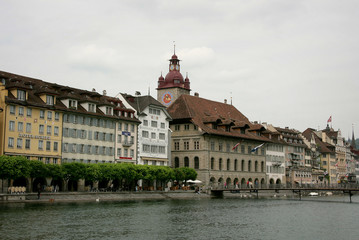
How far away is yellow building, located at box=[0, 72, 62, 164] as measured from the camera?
2985 inches

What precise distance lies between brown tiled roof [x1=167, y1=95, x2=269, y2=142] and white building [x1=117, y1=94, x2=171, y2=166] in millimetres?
8670

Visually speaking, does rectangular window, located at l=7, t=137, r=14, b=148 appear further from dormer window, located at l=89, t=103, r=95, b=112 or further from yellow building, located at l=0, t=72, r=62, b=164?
dormer window, located at l=89, t=103, r=95, b=112

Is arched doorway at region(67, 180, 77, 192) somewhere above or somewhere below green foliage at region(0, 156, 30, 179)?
below

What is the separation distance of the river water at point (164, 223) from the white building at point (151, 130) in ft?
114

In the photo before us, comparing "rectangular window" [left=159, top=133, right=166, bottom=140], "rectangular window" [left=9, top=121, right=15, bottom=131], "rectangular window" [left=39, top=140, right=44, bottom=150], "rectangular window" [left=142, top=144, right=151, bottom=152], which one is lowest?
"rectangular window" [left=39, top=140, right=44, bottom=150]

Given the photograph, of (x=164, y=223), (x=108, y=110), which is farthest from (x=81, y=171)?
(x=164, y=223)

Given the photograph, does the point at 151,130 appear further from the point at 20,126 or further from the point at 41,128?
the point at 20,126

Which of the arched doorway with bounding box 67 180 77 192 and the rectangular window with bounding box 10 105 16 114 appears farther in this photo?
the arched doorway with bounding box 67 180 77 192

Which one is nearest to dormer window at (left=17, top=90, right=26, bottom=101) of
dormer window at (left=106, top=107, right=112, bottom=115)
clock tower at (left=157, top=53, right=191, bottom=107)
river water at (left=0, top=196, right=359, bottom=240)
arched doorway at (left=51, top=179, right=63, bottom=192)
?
arched doorway at (left=51, top=179, right=63, bottom=192)

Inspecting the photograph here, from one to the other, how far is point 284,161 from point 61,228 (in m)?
107

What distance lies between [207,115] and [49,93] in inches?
1829

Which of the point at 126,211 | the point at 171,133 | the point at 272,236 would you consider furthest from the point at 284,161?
the point at 272,236

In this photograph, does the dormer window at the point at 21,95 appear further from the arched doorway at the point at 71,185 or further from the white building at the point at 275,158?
the white building at the point at 275,158

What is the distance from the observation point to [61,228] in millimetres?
44250
